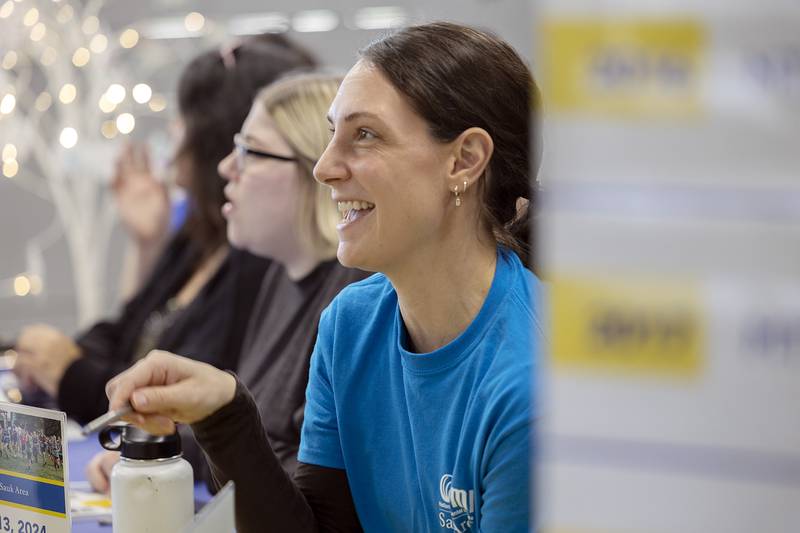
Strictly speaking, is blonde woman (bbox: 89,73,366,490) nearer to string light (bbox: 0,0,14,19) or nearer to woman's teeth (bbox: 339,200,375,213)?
woman's teeth (bbox: 339,200,375,213)

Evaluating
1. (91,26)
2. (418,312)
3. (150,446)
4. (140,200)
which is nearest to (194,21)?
(91,26)

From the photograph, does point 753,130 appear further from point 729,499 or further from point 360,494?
point 360,494

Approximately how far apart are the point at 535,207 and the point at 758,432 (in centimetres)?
84

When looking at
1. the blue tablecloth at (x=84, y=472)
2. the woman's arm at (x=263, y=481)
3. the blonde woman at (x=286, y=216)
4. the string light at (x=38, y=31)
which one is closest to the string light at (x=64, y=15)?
the string light at (x=38, y=31)

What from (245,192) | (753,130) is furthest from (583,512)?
(245,192)

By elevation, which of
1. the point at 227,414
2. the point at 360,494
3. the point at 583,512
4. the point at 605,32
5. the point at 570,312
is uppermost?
the point at 605,32

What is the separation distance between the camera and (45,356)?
241cm

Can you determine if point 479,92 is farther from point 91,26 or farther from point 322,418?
point 91,26

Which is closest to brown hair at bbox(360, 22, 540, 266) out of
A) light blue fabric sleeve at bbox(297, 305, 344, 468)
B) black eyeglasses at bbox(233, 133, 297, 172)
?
light blue fabric sleeve at bbox(297, 305, 344, 468)

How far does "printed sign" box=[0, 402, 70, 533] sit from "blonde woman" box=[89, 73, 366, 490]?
2.22ft

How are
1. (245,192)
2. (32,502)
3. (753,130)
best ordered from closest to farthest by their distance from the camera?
1. (753,130)
2. (32,502)
3. (245,192)

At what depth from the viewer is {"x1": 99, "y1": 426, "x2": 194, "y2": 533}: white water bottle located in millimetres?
1072

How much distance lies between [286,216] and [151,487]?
0.90 meters

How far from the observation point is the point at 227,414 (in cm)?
112
